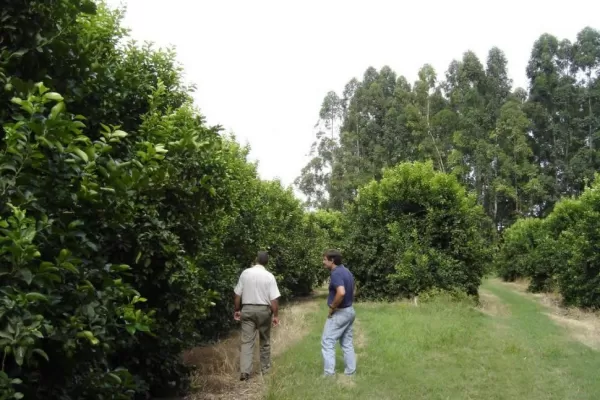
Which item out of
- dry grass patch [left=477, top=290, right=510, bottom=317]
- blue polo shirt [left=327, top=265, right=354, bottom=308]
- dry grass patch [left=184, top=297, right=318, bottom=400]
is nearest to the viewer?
dry grass patch [left=184, top=297, right=318, bottom=400]

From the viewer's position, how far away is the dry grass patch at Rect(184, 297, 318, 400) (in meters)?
7.56

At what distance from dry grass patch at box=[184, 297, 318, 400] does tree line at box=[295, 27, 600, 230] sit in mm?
35498

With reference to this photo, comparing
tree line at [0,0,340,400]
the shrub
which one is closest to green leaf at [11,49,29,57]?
tree line at [0,0,340,400]

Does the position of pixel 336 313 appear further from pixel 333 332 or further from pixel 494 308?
pixel 494 308

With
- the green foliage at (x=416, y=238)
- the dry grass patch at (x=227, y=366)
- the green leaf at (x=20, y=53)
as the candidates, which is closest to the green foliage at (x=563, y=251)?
the green foliage at (x=416, y=238)

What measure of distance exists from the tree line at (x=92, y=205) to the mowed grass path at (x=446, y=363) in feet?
7.81

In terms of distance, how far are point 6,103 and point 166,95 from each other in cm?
319

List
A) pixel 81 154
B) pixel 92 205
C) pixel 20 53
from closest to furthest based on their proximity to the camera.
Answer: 1. pixel 81 154
2. pixel 92 205
3. pixel 20 53

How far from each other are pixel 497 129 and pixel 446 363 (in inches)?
1608

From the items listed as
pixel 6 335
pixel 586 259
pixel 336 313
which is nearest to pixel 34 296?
pixel 6 335

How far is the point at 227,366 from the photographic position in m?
8.88

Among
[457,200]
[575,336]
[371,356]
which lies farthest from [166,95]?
[457,200]

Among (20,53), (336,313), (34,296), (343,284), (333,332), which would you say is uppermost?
(20,53)

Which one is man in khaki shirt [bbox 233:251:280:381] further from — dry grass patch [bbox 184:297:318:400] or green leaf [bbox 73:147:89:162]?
green leaf [bbox 73:147:89:162]
